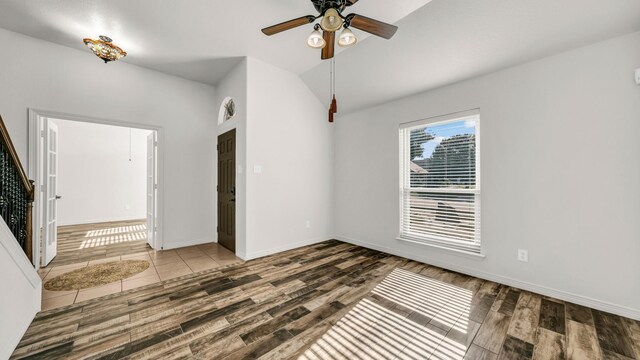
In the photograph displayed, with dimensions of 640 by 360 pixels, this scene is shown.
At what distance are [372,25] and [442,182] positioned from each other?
7.55ft

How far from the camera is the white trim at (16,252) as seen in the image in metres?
1.72

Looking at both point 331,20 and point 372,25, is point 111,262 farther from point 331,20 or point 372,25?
point 372,25

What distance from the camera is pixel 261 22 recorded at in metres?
2.80

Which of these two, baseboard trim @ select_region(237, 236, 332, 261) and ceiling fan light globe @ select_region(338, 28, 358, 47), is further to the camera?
baseboard trim @ select_region(237, 236, 332, 261)

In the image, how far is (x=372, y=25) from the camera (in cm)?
203

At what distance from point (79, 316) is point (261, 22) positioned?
3459mm

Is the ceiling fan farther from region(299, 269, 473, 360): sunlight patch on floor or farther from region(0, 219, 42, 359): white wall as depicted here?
region(0, 219, 42, 359): white wall

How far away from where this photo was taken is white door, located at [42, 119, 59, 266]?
3.36 m

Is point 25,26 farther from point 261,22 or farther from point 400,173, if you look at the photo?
point 400,173

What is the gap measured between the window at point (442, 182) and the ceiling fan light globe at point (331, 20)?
7.10 ft

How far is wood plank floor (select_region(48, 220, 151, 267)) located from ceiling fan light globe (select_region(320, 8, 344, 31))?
175 inches

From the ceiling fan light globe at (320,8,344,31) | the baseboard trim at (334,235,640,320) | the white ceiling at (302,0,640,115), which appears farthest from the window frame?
the ceiling fan light globe at (320,8,344,31)

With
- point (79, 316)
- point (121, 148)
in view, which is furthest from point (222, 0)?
point (121, 148)

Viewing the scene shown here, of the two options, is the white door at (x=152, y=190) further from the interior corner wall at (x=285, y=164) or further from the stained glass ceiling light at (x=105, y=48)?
the interior corner wall at (x=285, y=164)
